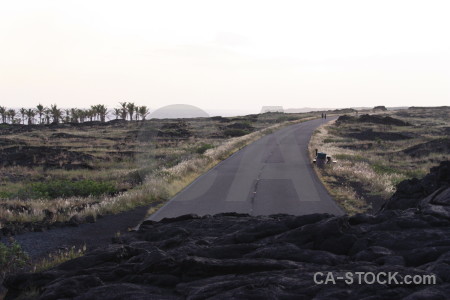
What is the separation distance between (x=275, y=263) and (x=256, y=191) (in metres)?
13.2

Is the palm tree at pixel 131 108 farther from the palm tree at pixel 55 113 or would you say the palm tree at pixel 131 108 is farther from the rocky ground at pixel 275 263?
the rocky ground at pixel 275 263

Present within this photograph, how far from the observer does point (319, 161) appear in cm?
2709

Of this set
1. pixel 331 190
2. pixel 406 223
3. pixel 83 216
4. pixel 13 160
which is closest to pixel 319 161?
pixel 331 190

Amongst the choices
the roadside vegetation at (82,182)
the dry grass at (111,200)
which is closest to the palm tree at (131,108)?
the roadside vegetation at (82,182)

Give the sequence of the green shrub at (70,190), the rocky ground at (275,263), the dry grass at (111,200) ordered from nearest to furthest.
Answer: the rocky ground at (275,263)
the dry grass at (111,200)
the green shrub at (70,190)

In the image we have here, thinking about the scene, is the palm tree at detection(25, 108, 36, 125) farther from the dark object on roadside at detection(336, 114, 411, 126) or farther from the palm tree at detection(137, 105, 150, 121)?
the dark object on roadside at detection(336, 114, 411, 126)

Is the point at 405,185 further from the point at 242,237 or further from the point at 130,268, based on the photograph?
the point at 130,268

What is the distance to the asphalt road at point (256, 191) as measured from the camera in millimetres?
15695

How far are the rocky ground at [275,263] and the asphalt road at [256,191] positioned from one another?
6443mm

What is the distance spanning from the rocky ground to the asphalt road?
6443 mm

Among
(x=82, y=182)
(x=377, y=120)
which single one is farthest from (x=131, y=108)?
(x=82, y=182)

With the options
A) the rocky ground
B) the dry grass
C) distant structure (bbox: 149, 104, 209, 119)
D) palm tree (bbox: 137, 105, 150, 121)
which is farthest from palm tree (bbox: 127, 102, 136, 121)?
the rocky ground

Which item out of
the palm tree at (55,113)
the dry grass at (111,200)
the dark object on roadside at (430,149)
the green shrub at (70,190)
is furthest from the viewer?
the palm tree at (55,113)

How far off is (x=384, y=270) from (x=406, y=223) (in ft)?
8.09
